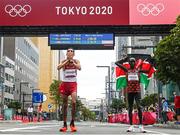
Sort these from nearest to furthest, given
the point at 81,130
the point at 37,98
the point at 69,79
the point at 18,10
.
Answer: the point at 69,79, the point at 81,130, the point at 18,10, the point at 37,98

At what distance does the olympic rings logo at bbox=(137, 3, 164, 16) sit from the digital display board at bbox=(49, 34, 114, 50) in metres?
2.45

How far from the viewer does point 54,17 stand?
32500 millimetres

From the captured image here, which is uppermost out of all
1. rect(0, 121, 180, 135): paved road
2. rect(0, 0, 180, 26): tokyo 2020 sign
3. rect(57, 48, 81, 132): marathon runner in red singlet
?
rect(0, 0, 180, 26): tokyo 2020 sign

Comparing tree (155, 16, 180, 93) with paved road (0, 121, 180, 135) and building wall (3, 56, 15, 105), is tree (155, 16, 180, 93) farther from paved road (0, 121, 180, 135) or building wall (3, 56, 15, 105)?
building wall (3, 56, 15, 105)

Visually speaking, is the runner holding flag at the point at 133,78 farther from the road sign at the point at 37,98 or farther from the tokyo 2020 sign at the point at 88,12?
the road sign at the point at 37,98

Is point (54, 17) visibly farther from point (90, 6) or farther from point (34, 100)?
point (34, 100)

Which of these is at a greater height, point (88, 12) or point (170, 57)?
point (88, 12)

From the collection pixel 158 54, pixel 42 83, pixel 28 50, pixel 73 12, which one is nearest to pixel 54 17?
pixel 73 12

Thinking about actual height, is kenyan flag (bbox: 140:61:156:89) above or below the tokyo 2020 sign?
below

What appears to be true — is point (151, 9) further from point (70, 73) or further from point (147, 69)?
point (70, 73)

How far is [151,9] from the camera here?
32.7 metres

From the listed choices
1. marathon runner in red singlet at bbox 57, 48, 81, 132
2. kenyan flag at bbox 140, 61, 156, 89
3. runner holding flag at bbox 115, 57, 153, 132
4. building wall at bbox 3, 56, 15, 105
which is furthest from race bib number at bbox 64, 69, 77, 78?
building wall at bbox 3, 56, 15, 105

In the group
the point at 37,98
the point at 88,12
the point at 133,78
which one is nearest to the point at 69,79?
the point at 133,78

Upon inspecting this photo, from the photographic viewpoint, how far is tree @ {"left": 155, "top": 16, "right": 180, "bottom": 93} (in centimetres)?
2345
